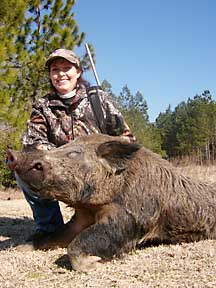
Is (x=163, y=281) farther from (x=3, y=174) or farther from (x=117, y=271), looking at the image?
(x=3, y=174)

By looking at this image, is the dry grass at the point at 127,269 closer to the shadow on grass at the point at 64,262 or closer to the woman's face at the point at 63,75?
the shadow on grass at the point at 64,262

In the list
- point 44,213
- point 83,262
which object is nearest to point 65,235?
point 44,213

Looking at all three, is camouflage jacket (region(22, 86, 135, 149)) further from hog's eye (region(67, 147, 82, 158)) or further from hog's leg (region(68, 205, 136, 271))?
hog's leg (region(68, 205, 136, 271))

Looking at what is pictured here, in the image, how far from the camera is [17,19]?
13.3 meters

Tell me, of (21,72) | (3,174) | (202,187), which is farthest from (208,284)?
(3,174)

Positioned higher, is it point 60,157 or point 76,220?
point 60,157

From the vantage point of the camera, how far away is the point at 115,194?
408cm

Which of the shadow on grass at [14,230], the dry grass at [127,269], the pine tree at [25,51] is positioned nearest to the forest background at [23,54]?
the pine tree at [25,51]

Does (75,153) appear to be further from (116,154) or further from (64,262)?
(64,262)

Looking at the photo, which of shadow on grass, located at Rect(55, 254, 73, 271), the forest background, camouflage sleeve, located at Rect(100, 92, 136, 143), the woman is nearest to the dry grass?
shadow on grass, located at Rect(55, 254, 73, 271)

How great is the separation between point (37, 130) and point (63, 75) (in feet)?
2.16

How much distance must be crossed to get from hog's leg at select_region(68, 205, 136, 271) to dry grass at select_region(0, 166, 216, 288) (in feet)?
0.29

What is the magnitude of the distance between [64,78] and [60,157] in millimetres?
1268

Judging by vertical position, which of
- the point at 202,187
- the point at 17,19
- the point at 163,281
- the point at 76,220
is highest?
the point at 17,19
